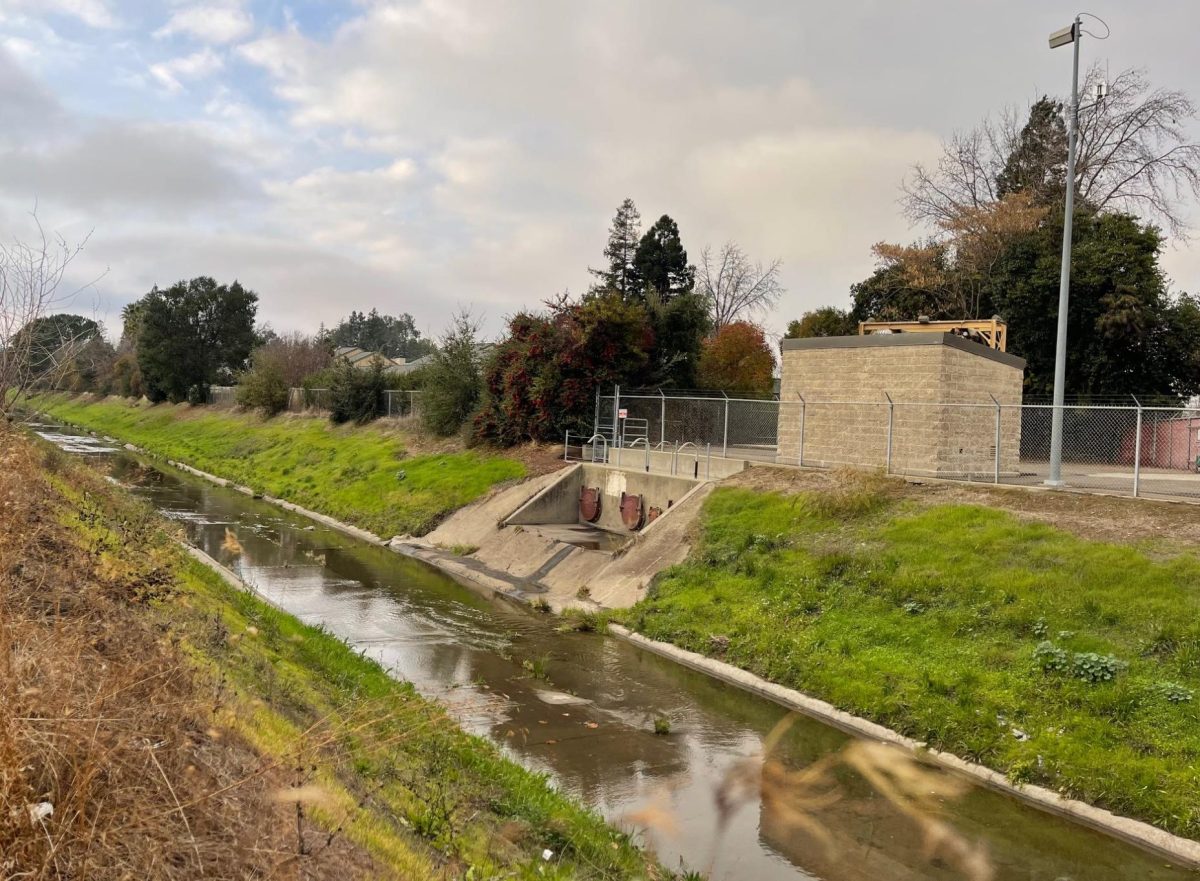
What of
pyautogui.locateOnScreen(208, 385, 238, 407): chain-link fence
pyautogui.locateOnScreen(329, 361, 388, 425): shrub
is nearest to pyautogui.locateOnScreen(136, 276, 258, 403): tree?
pyautogui.locateOnScreen(208, 385, 238, 407): chain-link fence

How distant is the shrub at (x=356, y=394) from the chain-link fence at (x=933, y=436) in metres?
19.2

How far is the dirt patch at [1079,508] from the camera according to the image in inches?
508

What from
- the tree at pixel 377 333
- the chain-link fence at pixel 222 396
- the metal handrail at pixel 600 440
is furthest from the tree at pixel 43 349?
the tree at pixel 377 333

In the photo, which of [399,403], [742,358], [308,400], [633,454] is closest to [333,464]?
[399,403]

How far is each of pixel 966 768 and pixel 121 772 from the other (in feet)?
29.6

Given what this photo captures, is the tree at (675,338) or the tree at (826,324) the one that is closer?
the tree at (675,338)

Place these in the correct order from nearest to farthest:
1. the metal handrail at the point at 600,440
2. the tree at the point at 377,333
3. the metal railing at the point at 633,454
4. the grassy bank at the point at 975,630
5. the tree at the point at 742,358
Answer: the grassy bank at the point at 975,630 < the metal railing at the point at 633,454 < the metal handrail at the point at 600,440 < the tree at the point at 742,358 < the tree at the point at 377,333

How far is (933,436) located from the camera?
749 inches

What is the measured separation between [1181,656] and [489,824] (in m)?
8.56

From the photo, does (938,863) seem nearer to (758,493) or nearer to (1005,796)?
(1005,796)

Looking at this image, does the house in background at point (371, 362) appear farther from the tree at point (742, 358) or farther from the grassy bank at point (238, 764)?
the grassy bank at point (238, 764)

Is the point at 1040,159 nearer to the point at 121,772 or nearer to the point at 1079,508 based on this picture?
the point at 1079,508

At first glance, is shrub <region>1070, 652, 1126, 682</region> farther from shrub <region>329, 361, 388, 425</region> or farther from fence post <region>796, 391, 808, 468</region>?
shrub <region>329, 361, 388, 425</region>

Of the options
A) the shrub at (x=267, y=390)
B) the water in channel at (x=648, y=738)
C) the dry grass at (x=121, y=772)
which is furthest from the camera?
the shrub at (x=267, y=390)
